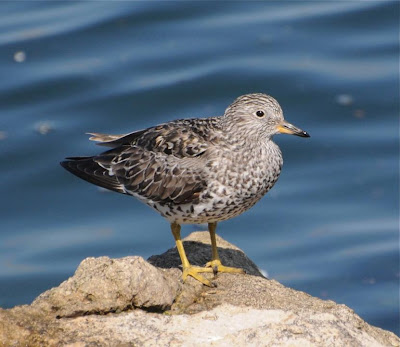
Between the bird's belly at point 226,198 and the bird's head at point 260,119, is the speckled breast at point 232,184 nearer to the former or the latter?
the bird's belly at point 226,198

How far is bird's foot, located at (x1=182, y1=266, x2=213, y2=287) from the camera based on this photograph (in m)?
7.76

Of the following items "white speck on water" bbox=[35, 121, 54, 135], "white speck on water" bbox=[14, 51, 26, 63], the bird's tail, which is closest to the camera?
the bird's tail

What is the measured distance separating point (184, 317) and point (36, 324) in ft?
3.41

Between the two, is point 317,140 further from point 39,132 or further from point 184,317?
point 184,317

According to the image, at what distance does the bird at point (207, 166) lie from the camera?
8.23 metres

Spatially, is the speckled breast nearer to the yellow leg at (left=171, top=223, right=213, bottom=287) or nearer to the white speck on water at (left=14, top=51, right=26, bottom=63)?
the yellow leg at (left=171, top=223, right=213, bottom=287)

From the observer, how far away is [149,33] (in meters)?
16.5

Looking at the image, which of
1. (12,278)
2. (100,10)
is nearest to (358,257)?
(12,278)

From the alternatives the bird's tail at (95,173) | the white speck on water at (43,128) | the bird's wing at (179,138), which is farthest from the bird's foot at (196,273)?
the white speck on water at (43,128)

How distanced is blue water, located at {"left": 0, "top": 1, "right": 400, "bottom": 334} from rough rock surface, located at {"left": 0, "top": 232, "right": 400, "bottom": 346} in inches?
202

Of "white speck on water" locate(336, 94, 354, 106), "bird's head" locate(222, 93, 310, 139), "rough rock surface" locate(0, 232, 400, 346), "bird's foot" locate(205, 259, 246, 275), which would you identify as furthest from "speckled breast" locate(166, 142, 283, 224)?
"white speck on water" locate(336, 94, 354, 106)

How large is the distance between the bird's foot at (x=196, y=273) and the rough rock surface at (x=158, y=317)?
29cm

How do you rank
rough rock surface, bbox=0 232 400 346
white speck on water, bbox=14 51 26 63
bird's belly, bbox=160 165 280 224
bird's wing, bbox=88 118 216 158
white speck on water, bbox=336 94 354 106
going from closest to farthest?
rough rock surface, bbox=0 232 400 346, bird's belly, bbox=160 165 280 224, bird's wing, bbox=88 118 216 158, white speck on water, bbox=336 94 354 106, white speck on water, bbox=14 51 26 63

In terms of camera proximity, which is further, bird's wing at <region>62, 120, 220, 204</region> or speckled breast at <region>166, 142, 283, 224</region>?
bird's wing at <region>62, 120, 220, 204</region>
